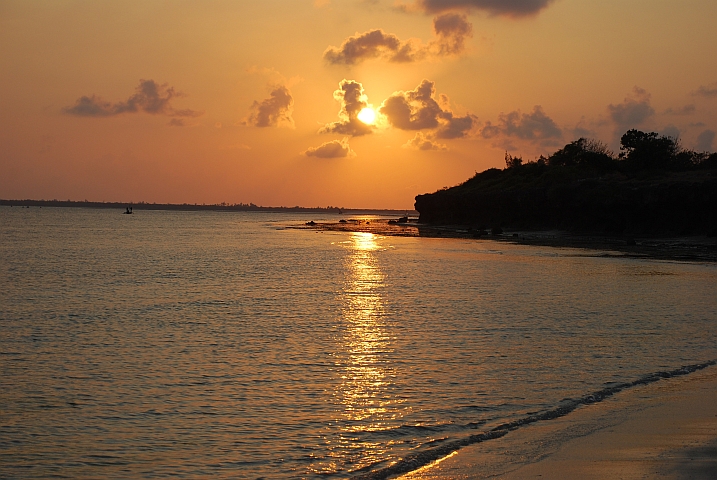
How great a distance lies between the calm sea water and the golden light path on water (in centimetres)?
5

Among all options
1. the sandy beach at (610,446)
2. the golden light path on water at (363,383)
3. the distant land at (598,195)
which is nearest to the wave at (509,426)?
the sandy beach at (610,446)

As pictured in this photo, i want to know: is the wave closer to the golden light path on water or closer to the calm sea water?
the calm sea water

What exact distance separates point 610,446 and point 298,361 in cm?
757

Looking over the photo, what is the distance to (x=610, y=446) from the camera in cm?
989

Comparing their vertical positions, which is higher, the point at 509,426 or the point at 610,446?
the point at 610,446

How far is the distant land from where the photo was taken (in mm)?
71375

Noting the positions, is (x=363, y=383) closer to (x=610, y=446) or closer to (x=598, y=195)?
(x=610, y=446)

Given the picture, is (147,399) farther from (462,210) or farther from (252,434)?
(462,210)

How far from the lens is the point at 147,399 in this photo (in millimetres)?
12594

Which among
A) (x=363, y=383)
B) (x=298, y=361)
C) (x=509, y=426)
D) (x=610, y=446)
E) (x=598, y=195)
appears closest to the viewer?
(x=610, y=446)

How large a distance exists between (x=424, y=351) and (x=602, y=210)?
67773 millimetres

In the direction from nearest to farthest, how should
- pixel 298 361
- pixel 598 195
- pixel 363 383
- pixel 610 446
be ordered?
pixel 610 446, pixel 363 383, pixel 298 361, pixel 598 195

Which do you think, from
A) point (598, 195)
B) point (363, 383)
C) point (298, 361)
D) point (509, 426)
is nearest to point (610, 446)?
point (509, 426)

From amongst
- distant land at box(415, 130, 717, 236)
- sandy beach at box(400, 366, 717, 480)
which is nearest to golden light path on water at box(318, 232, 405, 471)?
sandy beach at box(400, 366, 717, 480)
